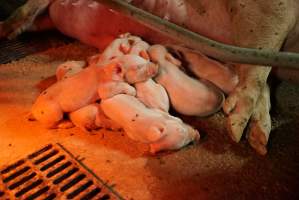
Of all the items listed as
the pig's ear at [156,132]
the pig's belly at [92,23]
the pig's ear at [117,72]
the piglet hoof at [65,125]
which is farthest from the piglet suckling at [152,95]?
the pig's belly at [92,23]

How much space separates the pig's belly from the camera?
2.49m

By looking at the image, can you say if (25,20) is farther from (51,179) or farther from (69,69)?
(51,179)

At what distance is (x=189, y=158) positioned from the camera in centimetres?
180

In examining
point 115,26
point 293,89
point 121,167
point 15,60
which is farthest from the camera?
point 15,60

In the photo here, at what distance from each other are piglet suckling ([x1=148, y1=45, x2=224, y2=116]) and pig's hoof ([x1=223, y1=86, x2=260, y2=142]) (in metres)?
0.10

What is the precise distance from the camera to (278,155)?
177 cm

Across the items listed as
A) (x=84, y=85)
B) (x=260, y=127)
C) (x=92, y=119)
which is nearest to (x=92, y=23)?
(x=84, y=85)

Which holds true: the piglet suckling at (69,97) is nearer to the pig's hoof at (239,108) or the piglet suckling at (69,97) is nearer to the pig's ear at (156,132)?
the pig's ear at (156,132)

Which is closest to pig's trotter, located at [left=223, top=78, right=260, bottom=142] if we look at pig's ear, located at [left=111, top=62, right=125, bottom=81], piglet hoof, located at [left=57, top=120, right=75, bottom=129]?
pig's ear, located at [left=111, top=62, right=125, bottom=81]

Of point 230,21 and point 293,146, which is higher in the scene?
point 230,21

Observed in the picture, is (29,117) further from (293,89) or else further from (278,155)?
(293,89)

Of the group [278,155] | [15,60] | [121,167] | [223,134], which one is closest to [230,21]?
[223,134]

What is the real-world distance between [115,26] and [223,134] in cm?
115

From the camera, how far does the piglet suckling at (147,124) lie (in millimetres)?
1731
